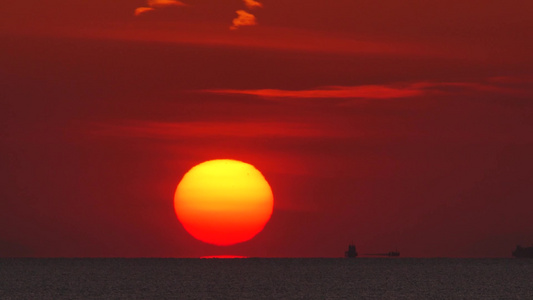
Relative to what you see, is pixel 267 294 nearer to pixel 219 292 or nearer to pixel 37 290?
pixel 219 292

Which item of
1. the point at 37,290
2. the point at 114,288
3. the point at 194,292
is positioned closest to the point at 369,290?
the point at 194,292

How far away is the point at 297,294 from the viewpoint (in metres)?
148

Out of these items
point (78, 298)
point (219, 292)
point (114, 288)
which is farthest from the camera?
point (114, 288)

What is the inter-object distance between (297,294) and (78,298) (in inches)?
1244

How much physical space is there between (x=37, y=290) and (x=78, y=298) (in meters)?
21.5

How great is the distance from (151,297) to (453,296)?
144 feet

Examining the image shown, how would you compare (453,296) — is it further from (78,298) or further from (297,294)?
(78,298)

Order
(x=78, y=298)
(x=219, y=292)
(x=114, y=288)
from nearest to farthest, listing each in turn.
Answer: (x=78, y=298) → (x=219, y=292) → (x=114, y=288)

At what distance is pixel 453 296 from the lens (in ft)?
483

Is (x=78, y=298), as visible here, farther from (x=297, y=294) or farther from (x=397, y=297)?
(x=397, y=297)

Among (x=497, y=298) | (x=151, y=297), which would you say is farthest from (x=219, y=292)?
(x=497, y=298)

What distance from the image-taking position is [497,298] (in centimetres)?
14262

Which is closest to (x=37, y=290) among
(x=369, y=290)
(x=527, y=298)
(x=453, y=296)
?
(x=369, y=290)

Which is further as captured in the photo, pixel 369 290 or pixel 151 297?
pixel 369 290
